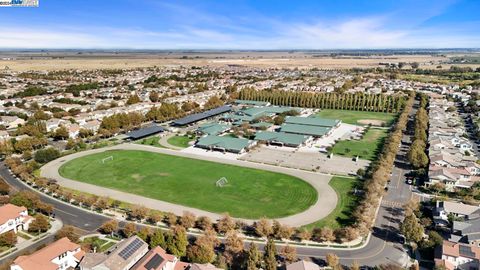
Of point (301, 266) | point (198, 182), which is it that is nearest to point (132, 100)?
point (198, 182)

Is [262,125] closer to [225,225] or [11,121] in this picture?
[225,225]

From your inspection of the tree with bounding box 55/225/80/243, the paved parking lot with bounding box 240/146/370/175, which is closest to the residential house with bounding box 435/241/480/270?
the paved parking lot with bounding box 240/146/370/175

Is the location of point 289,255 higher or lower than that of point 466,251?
lower

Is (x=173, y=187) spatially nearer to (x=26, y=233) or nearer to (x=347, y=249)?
(x=26, y=233)

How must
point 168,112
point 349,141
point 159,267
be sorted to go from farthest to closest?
point 168,112, point 349,141, point 159,267

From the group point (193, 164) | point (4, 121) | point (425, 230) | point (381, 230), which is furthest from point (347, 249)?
point (4, 121)

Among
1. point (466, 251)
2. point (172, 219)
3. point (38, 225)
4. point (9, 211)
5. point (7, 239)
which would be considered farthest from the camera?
point (172, 219)
